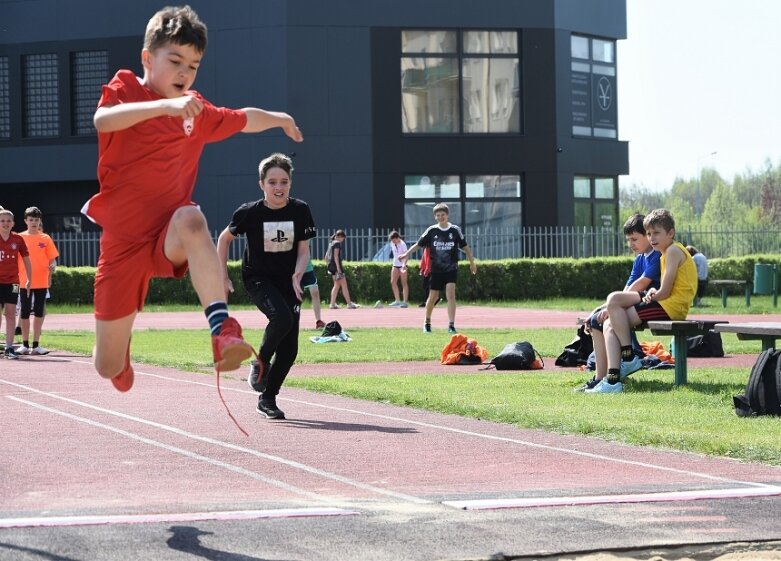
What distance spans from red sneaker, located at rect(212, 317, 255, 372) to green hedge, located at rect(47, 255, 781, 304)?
28951 mm

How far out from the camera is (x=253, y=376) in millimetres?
11422

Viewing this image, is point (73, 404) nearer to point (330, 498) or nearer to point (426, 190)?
point (330, 498)

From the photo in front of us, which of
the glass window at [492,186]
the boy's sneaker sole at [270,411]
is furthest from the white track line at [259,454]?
the glass window at [492,186]

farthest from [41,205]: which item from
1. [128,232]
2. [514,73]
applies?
[128,232]

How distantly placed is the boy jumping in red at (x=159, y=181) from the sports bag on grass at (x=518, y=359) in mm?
8628

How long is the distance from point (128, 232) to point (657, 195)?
168606 millimetres

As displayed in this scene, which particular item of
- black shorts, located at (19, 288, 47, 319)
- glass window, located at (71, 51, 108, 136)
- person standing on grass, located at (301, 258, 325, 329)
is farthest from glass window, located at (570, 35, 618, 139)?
black shorts, located at (19, 288, 47, 319)

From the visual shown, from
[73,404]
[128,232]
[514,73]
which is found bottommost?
[73,404]

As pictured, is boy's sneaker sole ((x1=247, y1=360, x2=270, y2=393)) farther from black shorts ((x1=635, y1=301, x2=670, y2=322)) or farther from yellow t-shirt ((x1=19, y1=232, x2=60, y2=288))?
yellow t-shirt ((x1=19, y1=232, x2=60, y2=288))

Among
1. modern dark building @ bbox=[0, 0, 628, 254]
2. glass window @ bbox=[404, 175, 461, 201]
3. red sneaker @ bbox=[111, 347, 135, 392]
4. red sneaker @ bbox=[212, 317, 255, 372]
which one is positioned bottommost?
red sneaker @ bbox=[111, 347, 135, 392]

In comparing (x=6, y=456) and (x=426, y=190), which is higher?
(x=426, y=190)

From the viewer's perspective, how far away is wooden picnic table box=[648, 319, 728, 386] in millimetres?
12031

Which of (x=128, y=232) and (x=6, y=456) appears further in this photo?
(x=6, y=456)

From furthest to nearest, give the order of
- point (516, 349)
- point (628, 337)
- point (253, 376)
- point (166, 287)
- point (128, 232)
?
point (166, 287) < point (516, 349) < point (628, 337) < point (253, 376) < point (128, 232)
